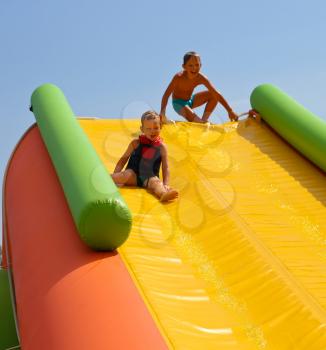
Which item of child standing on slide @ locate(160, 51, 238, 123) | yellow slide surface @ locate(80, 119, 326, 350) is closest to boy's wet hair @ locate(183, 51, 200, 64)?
child standing on slide @ locate(160, 51, 238, 123)

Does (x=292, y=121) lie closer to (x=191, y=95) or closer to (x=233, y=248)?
(x=191, y=95)

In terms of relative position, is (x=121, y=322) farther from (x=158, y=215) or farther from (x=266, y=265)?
(x=158, y=215)

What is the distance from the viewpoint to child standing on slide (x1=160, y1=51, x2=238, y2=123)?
503 cm

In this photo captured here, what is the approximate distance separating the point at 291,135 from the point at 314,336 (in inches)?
90.4

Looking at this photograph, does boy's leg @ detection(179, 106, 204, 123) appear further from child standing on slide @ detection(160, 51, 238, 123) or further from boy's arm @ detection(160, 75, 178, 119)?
boy's arm @ detection(160, 75, 178, 119)

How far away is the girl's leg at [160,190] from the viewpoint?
3.15 meters

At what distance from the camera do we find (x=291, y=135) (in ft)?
13.7

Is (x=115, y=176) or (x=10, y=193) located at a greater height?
(x=115, y=176)

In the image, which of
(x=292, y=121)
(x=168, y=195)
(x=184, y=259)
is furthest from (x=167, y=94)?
(x=184, y=259)

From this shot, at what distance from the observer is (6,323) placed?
3.10 meters

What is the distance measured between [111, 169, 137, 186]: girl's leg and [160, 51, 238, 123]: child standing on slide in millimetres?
1780

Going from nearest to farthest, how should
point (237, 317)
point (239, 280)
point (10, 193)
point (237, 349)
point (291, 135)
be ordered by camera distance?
point (237, 349) → point (237, 317) → point (239, 280) → point (10, 193) → point (291, 135)

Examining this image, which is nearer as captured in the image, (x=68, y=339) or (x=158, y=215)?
(x=68, y=339)

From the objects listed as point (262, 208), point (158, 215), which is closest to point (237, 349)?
point (158, 215)
